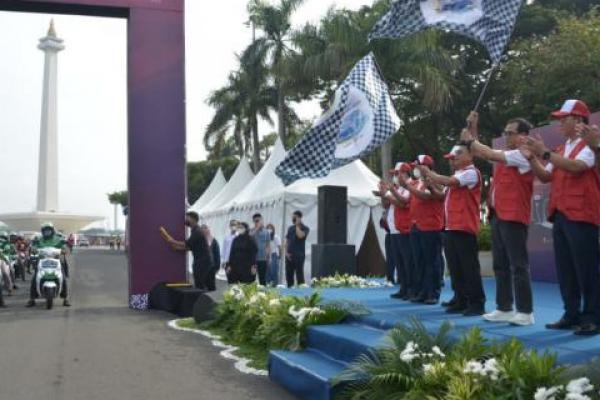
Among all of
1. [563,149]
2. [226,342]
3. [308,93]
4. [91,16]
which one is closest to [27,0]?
[91,16]

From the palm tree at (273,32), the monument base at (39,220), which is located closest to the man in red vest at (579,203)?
the palm tree at (273,32)

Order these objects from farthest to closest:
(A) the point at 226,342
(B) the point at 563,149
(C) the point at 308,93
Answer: (C) the point at 308,93
(A) the point at 226,342
(B) the point at 563,149

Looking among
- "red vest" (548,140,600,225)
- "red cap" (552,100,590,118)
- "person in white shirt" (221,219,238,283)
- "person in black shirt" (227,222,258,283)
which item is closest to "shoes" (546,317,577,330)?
"red vest" (548,140,600,225)

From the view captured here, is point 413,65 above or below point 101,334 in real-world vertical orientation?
above

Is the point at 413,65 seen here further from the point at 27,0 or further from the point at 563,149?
the point at 563,149

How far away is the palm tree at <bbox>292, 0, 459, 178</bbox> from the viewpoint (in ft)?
79.5

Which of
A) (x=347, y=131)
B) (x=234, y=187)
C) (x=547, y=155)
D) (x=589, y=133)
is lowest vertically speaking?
(x=547, y=155)

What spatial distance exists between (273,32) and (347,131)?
858 inches

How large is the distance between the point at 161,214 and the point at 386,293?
501 cm

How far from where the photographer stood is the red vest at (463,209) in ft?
22.1

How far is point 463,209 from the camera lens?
6.73 m

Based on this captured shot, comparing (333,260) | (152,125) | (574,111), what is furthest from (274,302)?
(152,125)

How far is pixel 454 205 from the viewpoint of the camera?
6.80 m

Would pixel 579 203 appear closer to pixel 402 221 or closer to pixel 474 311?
pixel 474 311
